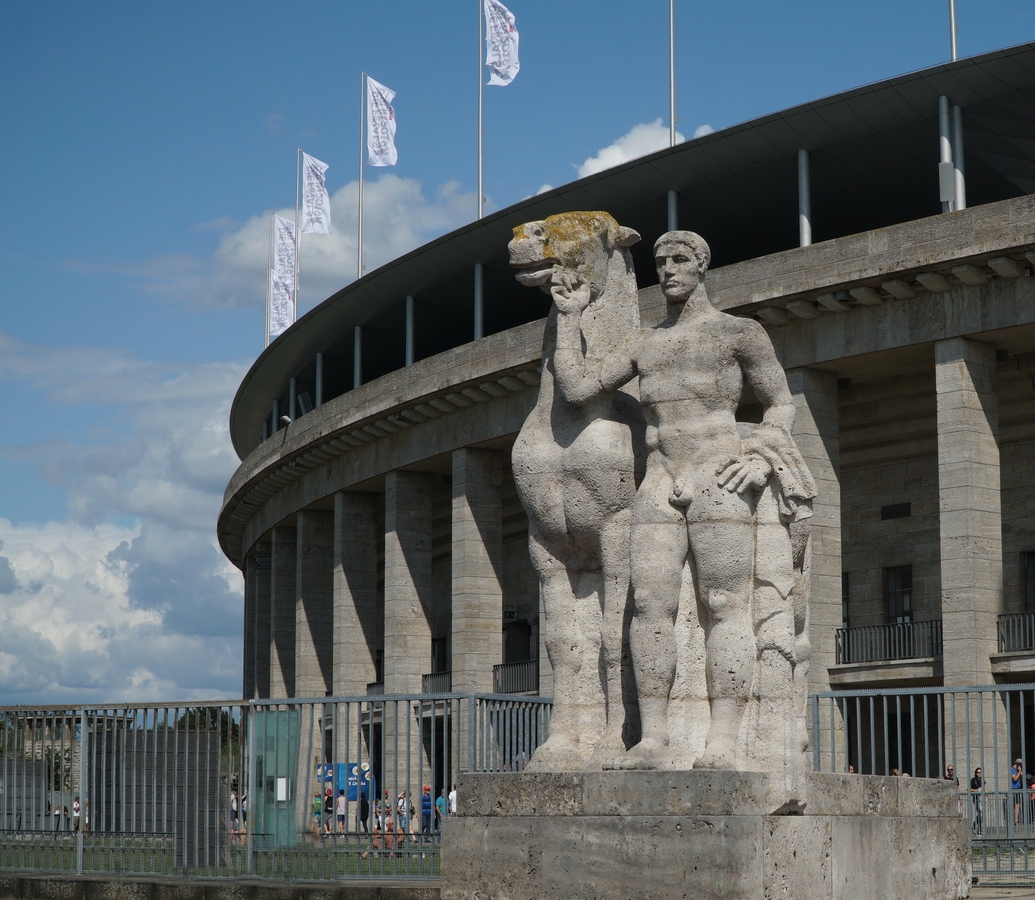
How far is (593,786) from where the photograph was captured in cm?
757

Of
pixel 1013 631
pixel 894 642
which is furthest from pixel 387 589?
pixel 1013 631

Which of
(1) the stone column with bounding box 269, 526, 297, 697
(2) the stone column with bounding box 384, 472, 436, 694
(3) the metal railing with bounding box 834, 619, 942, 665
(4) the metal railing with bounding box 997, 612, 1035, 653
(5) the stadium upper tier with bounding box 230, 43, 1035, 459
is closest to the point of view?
(4) the metal railing with bounding box 997, 612, 1035, 653

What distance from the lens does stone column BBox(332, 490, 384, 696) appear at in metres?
37.0

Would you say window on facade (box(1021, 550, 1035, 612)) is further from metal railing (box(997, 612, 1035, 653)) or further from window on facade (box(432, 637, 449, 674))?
window on facade (box(432, 637, 449, 674))

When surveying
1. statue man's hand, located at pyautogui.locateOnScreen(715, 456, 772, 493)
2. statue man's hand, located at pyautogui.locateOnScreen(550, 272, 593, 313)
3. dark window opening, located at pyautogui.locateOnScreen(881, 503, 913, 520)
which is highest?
dark window opening, located at pyautogui.locateOnScreen(881, 503, 913, 520)

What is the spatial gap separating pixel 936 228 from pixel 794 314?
3.03 metres

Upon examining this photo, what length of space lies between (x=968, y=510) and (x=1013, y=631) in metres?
2.10

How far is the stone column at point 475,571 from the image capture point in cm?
3219

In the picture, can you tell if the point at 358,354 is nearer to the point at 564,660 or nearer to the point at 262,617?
the point at 262,617

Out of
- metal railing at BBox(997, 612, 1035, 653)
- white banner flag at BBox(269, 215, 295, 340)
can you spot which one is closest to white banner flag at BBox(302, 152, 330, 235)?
white banner flag at BBox(269, 215, 295, 340)

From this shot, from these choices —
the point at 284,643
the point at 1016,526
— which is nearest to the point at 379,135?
the point at 284,643

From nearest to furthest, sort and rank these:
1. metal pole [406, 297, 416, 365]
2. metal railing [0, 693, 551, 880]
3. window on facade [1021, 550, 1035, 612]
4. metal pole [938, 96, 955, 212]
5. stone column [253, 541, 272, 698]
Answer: metal railing [0, 693, 551, 880] < metal pole [938, 96, 955, 212] < window on facade [1021, 550, 1035, 612] < metal pole [406, 297, 416, 365] < stone column [253, 541, 272, 698]

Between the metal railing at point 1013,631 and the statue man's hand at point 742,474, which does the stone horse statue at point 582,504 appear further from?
the metal railing at point 1013,631

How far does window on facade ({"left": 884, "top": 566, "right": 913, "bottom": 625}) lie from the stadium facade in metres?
0.06
